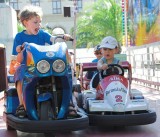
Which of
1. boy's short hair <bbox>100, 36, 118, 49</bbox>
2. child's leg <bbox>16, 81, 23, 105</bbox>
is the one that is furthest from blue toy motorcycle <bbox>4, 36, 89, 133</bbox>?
boy's short hair <bbox>100, 36, 118, 49</bbox>

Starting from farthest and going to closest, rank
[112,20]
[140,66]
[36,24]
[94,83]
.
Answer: [112,20]
[140,66]
[94,83]
[36,24]

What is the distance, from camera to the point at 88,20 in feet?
128

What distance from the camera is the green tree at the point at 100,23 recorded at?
36812 mm

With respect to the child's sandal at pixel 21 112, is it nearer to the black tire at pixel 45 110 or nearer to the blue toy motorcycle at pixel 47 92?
the blue toy motorcycle at pixel 47 92

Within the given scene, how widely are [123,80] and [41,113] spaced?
4.47 feet

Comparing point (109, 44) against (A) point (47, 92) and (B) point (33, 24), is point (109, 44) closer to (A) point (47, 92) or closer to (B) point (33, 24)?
(B) point (33, 24)

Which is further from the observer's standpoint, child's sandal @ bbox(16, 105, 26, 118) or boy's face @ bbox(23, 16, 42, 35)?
boy's face @ bbox(23, 16, 42, 35)

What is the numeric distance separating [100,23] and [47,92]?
33.9 metres

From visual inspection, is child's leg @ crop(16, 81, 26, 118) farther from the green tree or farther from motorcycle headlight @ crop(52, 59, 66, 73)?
the green tree

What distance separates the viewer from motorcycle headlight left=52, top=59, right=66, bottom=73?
3961mm

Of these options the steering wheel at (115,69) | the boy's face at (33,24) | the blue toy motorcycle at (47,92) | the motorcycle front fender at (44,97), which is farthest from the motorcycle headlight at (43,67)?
the steering wheel at (115,69)

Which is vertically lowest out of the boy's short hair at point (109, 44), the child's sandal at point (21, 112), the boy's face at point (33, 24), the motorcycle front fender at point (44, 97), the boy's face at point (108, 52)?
the child's sandal at point (21, 112)

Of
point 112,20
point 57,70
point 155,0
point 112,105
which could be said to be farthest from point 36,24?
point 112,20

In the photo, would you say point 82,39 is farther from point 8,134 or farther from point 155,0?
point 8,134
